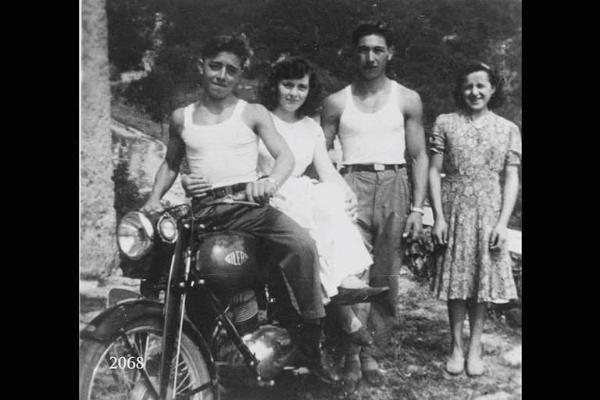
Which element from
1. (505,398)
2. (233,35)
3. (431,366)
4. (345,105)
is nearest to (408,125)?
(345,105)

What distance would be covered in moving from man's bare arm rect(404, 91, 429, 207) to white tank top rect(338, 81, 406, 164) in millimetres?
44

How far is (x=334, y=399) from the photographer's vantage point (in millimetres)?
4496

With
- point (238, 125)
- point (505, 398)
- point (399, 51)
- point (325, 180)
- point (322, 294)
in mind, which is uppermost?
point (399, 51)

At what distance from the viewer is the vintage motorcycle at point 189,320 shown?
4.12 metres

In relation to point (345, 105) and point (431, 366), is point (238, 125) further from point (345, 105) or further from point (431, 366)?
point (431, 366)

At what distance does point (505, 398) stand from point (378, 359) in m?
0.79

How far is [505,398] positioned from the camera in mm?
4582

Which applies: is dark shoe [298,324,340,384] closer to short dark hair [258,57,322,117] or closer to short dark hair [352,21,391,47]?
short dark hair [258,57,322,117]

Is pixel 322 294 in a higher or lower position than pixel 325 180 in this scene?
lower

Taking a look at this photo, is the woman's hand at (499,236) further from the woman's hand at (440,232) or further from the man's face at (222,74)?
the man's face at (222,74)

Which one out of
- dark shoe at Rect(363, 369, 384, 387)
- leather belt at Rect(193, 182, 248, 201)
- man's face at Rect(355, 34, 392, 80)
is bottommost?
dark shoe at Rect(363, 369, 384, 387)

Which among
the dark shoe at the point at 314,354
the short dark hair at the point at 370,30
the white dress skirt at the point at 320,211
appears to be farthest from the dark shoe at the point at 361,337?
the short dark hair at the point at 370,30

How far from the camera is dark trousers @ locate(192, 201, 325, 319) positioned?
432 centimetres

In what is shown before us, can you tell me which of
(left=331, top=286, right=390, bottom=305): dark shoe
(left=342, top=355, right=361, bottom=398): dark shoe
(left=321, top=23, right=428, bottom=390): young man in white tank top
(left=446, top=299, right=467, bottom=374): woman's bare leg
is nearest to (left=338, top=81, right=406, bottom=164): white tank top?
(left=321, top=23, right=428, bottom=390): young man in white tank top
